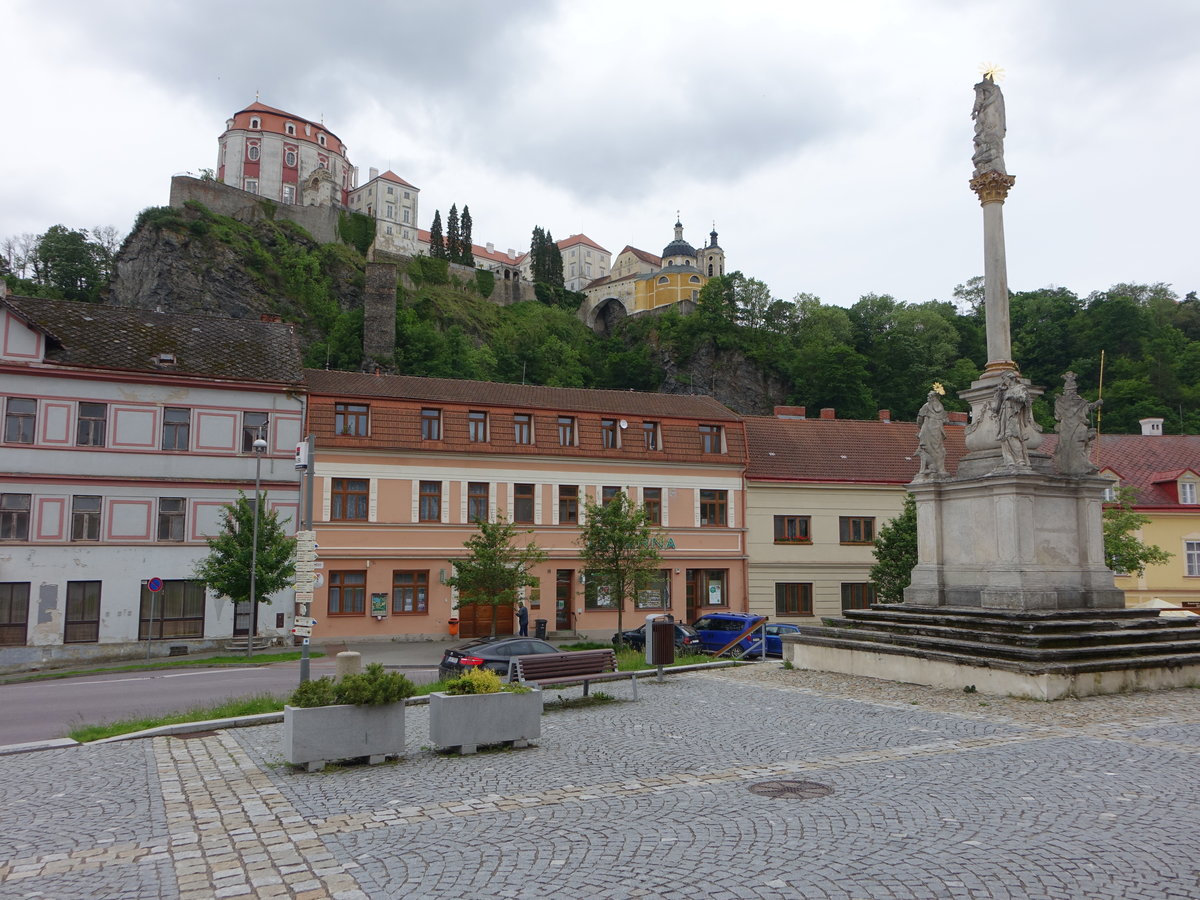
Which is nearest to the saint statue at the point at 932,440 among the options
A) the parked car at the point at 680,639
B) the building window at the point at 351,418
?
the parked car at the point at 680,639

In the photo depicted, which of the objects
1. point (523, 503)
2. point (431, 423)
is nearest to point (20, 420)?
A: point (431, 423)

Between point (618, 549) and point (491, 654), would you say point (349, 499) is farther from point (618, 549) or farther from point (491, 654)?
point (491, 654)

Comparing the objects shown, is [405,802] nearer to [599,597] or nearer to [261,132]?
[599,597]

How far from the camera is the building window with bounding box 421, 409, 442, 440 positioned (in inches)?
1341

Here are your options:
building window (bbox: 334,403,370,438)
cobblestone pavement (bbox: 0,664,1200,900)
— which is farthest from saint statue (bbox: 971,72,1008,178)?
building window (bbox: 334,403,370,438)

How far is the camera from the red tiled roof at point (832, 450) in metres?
39.2

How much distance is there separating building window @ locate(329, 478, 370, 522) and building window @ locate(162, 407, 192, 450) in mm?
5301

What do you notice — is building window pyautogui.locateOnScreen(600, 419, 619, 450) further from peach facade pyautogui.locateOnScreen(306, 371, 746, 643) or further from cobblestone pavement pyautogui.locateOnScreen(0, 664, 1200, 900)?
cobblestone pavement pyautogui.locateOnScreen(0, 664, 1200, 900)

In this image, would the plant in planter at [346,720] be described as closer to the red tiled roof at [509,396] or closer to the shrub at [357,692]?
the shrub at [357,692]

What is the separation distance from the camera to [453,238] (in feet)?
394

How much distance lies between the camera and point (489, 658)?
18.6 meters

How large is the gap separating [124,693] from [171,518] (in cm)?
1301

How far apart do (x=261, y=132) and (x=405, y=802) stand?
364 feet

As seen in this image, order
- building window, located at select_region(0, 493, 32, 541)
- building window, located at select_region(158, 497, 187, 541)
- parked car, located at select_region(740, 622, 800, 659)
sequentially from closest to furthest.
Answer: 1. parked car, located at select_region(740, 622, 800, 659)
2. building window, located at select_region(0, 493, 32, 541)
3. building window, located at select_region(158, 497, 187, 541)
